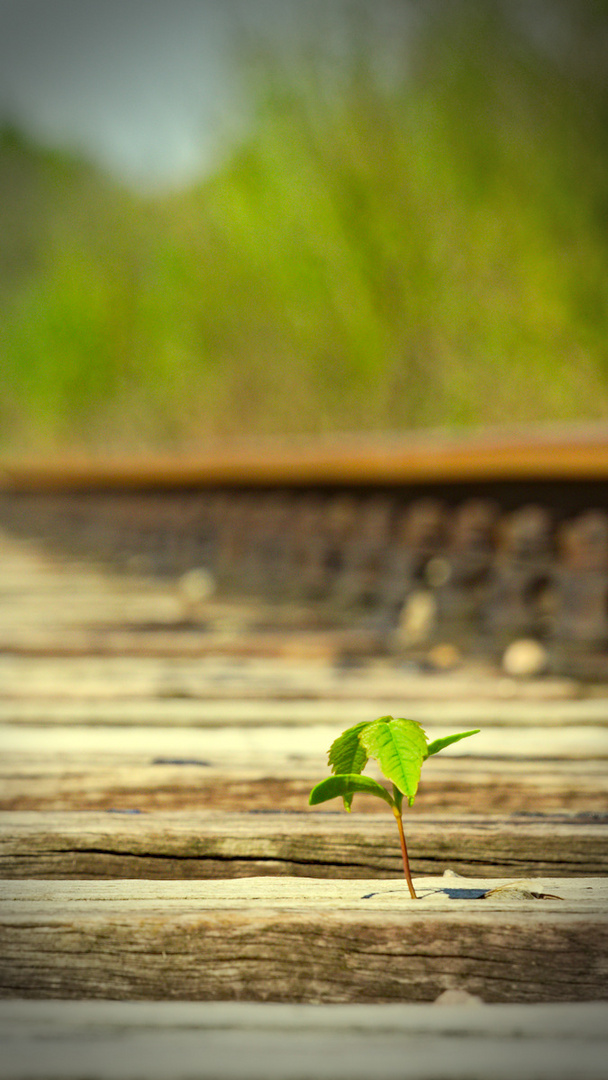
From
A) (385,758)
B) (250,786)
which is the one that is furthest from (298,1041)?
(250,786)

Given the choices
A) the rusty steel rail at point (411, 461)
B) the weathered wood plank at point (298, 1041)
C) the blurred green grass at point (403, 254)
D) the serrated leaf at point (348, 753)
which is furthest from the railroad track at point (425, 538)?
the blurred green grass at point (403, 254)

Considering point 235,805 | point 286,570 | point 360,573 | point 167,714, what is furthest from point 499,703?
point 286,570

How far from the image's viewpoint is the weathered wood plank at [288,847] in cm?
112

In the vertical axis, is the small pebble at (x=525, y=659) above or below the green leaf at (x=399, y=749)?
above

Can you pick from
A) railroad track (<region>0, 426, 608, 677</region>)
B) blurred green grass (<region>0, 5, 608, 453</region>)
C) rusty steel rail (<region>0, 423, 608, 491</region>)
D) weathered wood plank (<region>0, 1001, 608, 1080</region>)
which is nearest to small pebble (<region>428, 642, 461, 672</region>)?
railroad track (<region>0, 426, 608, 677</region>)

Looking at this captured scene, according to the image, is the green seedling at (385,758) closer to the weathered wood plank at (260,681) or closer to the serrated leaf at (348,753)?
the serrated leaf at (348,753)

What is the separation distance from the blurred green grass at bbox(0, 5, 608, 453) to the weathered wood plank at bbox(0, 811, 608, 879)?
7039 mm

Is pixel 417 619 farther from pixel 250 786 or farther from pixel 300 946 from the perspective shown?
pixel 300 946

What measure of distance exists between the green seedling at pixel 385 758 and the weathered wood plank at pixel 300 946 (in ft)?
0.30

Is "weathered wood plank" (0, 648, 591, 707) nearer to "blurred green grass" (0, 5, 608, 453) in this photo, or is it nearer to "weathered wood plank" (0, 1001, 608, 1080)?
"weathered wood plank" (0, 1001, 608, 1080)

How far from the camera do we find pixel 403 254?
10609mm

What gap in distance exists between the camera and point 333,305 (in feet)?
38.9

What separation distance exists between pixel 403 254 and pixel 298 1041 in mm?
10448

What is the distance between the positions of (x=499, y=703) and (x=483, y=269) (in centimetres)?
748
